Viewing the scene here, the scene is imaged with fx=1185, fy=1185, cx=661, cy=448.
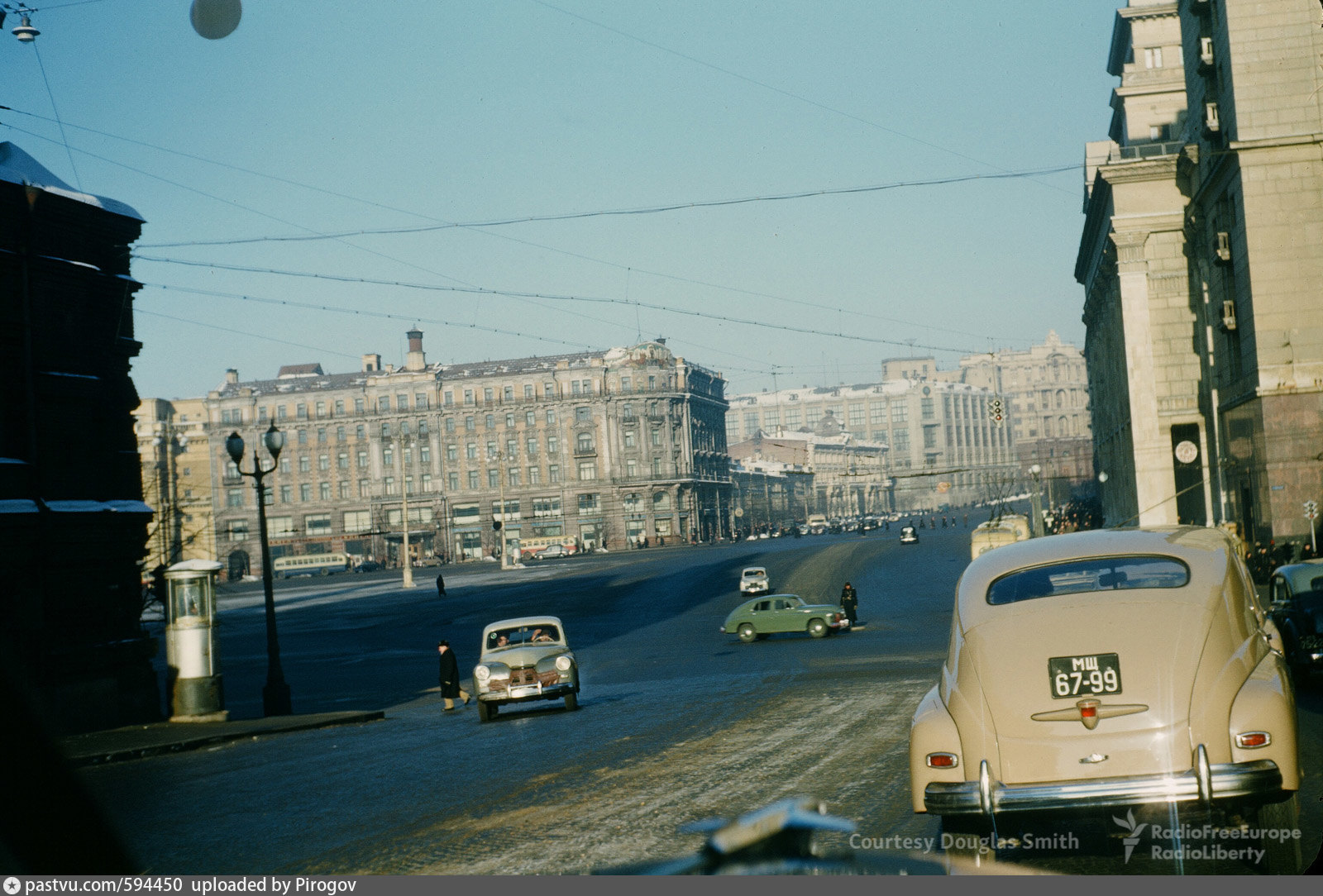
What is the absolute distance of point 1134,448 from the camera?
51438 millimetres

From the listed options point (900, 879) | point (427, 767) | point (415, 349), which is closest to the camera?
point (900, 879)

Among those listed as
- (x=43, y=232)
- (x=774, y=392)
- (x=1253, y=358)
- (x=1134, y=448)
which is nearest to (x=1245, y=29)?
(x=1253, y=358)

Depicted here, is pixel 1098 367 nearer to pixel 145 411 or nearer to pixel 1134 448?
pixel 1134 448

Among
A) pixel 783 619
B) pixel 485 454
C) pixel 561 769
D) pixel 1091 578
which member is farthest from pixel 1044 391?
pixel 1091 578

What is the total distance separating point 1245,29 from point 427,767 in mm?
36417

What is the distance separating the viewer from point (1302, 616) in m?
15.0

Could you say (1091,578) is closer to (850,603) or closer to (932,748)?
(932,748)

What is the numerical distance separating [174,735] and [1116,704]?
52.5ft

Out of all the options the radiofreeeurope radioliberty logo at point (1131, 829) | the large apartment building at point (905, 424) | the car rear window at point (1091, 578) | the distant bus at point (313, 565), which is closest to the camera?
the radiofreeeurope radioliberty logo at point (1131, 829)

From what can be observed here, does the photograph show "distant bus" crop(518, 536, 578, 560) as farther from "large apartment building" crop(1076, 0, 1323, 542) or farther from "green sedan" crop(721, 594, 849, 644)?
"green sedan" crop(721, 594, 849, 644)

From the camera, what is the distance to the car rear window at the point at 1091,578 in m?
6.71

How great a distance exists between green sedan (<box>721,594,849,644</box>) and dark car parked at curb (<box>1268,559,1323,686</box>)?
809 inches

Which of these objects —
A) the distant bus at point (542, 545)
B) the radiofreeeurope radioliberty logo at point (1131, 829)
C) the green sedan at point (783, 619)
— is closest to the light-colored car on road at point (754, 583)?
the green sedan at point (783, 619)

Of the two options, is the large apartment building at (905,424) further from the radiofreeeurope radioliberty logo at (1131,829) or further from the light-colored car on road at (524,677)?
the radiofreeeurope radioliberty logo at (1131,829)
